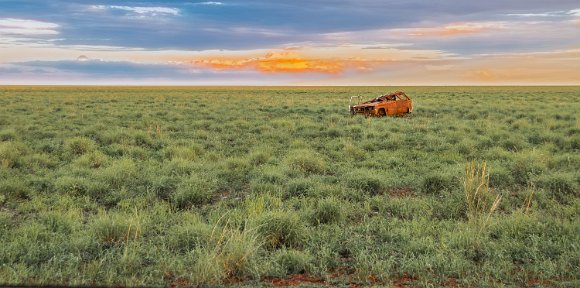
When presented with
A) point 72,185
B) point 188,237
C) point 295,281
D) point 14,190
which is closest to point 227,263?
point 295,281

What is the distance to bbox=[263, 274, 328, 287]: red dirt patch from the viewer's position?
5066mm

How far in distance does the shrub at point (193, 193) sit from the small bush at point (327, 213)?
7.11 ft

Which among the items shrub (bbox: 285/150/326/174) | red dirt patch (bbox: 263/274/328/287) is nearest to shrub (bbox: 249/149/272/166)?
shrub (bbox: 285/150/326/174)

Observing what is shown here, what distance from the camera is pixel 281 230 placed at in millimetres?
6379

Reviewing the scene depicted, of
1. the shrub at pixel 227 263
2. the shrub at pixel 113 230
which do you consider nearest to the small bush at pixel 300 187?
the shrub at pixel 113 230

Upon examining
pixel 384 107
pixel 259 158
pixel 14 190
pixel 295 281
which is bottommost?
pixel 295 281

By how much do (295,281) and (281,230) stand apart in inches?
50.7

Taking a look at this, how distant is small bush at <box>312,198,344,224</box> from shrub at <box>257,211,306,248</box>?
61 centimetres

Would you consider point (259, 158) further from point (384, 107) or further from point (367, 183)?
point (384, 107)

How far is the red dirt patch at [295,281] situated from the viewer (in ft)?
16.6

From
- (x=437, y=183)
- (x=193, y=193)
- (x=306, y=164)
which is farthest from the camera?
(x=306, y=164)

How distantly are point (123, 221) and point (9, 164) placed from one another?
21.9 ft

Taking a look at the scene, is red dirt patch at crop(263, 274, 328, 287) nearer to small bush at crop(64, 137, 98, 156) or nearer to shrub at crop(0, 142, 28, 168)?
shrub at crop(0, 142, 28, 168)

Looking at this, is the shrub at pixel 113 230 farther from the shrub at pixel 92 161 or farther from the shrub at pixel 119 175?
the shrub at pixel 92 161
